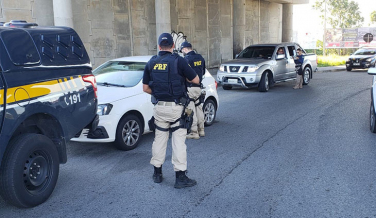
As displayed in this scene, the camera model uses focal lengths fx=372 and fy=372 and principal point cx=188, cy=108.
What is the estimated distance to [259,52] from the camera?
14.6 metres

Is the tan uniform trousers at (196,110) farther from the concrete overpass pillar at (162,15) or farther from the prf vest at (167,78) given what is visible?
the concrete overpass pillar at (162,15)

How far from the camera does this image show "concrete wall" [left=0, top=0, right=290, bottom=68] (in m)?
14.2

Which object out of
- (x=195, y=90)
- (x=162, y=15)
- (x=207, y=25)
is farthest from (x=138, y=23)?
(x=195, y=90)

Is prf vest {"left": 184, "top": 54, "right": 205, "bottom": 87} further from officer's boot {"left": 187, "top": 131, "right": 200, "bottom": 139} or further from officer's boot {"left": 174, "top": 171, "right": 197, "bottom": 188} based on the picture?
officer's boot {"left": 174, "top": 171, "right": 197, "bottom": 188}

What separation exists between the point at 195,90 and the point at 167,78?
7.74 ft

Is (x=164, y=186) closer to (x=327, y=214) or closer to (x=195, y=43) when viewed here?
(x=327, y=214)

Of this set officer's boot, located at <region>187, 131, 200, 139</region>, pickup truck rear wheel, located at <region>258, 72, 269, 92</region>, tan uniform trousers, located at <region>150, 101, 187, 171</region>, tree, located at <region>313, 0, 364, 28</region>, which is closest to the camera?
tan uniform trousers, located at <region>150, 101, 187, 171</region>

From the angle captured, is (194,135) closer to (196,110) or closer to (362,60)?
(196,110)

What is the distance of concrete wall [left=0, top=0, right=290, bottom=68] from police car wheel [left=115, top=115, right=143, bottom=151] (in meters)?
9.47

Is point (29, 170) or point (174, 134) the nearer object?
point (29, 170)

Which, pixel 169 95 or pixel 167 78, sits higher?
pixel 167 78

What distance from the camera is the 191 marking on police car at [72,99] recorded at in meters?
4.46

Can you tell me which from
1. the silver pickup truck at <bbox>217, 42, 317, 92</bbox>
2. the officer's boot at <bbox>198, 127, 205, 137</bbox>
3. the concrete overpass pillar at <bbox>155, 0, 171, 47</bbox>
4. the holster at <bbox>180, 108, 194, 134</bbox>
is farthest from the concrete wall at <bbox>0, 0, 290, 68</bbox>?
the holster at <bbox>180, 108, 194, 134</bbox>

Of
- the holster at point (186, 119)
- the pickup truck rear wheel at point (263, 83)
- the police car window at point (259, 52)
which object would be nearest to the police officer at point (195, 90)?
the holster at point (186, 119)
